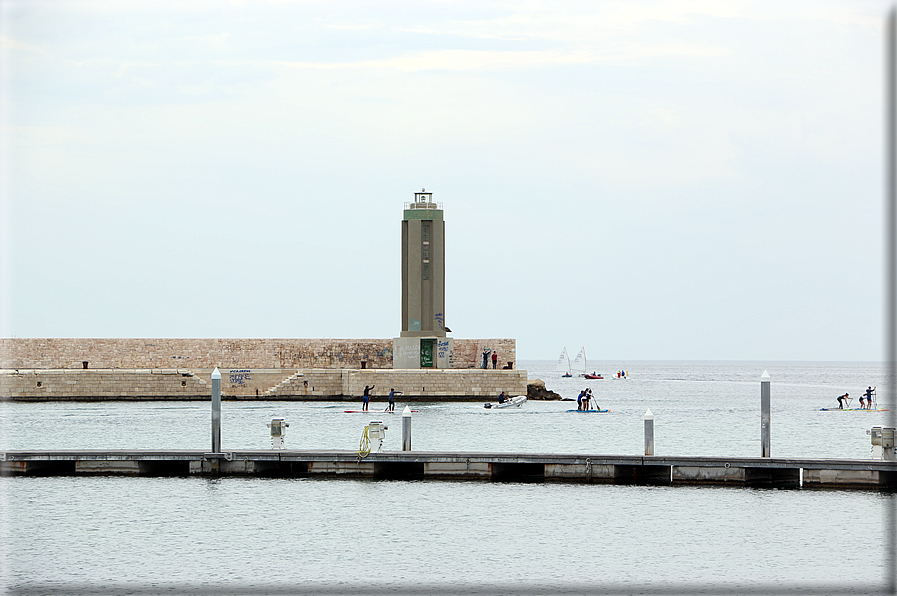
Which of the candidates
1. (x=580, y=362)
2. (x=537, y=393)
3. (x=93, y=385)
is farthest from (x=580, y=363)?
(x=93, y=385)

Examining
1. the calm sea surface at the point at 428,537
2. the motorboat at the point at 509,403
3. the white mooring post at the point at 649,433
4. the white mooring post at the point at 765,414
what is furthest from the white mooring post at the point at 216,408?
the motorboat at the point at 509,403

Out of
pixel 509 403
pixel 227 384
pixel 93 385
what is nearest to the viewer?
pixel 509 403

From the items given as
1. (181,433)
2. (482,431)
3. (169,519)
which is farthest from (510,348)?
(169,519)

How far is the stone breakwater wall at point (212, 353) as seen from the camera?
200 ft

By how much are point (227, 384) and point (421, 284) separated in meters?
14.0

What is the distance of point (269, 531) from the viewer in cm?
1725

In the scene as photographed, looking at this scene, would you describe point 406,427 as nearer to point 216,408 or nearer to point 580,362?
point 216,408

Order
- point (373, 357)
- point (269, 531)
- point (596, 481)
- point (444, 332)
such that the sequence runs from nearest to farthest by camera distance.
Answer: point (269, 531) → point (596, 481) → point (444, 332) → point (373, 357)

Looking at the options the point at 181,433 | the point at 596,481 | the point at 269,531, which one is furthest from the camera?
the point at 181,433

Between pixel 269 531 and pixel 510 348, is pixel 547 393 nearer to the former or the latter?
pixel 510 348

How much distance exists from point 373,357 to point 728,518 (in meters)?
44.7

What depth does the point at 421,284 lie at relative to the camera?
178 ft

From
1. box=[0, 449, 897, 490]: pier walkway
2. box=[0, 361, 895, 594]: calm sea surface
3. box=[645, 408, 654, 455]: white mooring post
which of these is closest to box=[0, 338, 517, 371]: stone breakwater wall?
box=[0, 449, 897, 490]: pier walkway

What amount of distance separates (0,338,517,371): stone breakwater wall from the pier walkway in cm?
3865
